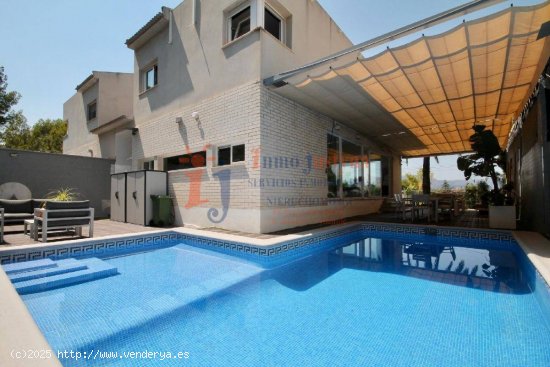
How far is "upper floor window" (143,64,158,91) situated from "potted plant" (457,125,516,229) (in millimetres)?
11111

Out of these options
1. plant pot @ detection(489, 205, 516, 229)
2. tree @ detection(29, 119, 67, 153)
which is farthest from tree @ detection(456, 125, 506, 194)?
tree @ detection(29, 119, 67, 153)

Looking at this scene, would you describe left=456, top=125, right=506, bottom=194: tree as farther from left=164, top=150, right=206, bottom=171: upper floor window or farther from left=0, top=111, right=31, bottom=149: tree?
left=0, top=111, right=31, bottom=149: tree

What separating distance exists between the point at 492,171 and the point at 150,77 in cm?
1233

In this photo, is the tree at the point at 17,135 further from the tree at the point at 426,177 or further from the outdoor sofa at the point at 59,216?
the tree at the point at 426,177

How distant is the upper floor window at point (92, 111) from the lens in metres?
15.2

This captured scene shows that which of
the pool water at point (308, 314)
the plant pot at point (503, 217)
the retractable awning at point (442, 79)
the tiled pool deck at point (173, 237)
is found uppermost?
the retractable awning at point (442, 79)

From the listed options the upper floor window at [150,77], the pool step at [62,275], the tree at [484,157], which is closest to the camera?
the pool step at [62,275]

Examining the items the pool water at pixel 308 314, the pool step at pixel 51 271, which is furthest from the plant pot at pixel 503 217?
the pool step at pixel 51 271

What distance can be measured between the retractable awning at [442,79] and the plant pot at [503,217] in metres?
3.13

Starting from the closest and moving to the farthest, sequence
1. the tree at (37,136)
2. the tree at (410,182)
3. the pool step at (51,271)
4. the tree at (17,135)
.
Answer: the pool step at (51,271) → the tree at (410,182) → the tree at (17,135) → the tree at (37,136)

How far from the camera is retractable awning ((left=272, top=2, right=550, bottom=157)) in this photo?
437 centimetres

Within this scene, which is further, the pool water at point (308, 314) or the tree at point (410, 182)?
the tree at point (410, 182)

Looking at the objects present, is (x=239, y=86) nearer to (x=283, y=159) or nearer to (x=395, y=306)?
(x=283, y=159)

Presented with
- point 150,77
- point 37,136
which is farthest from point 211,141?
point 37,136
